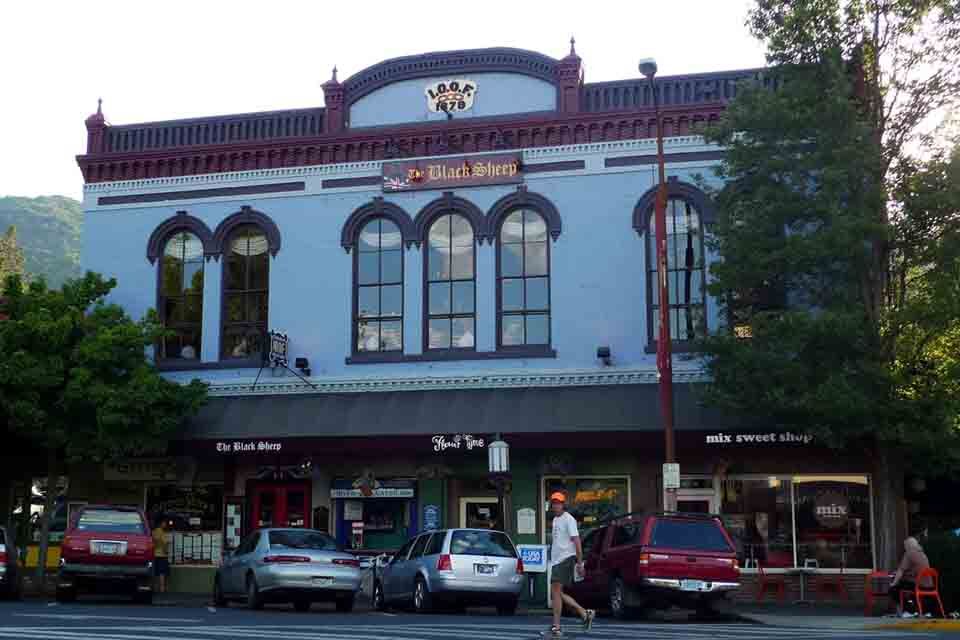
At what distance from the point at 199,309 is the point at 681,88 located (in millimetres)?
12161

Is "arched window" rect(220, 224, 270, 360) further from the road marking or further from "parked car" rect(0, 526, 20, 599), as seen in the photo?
the road marking

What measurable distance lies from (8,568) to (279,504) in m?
6.53

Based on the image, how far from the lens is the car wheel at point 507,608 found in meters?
20.2

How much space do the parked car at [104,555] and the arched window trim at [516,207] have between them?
393 inches

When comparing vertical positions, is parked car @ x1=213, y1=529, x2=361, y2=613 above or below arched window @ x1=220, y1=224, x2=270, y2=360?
below

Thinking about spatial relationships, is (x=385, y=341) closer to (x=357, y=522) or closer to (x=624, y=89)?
(x=357, y=522)

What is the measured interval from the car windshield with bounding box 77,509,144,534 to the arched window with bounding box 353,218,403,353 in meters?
6.87

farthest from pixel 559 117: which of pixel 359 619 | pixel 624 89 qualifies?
pixel 359 619

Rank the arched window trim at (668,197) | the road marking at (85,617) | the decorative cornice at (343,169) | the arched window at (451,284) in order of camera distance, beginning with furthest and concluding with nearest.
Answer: the arched window at (451,284)
the decorative cornice at (343,169)
the arched window trim at (668,197)
the road marking at (85,617)

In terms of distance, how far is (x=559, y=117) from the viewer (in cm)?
2741

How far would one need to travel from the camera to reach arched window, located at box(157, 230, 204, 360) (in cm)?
2902

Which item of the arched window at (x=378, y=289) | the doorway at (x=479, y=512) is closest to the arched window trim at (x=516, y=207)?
the arched window at (x=378, y=289)

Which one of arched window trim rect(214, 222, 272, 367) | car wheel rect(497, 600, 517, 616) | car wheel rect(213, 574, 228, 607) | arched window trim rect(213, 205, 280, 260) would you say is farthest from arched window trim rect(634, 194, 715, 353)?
car wheel rect(213, 574, 228, 607)

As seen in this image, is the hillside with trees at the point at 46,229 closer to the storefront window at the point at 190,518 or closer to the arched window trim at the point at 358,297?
the storefront window at the point at 190,518
